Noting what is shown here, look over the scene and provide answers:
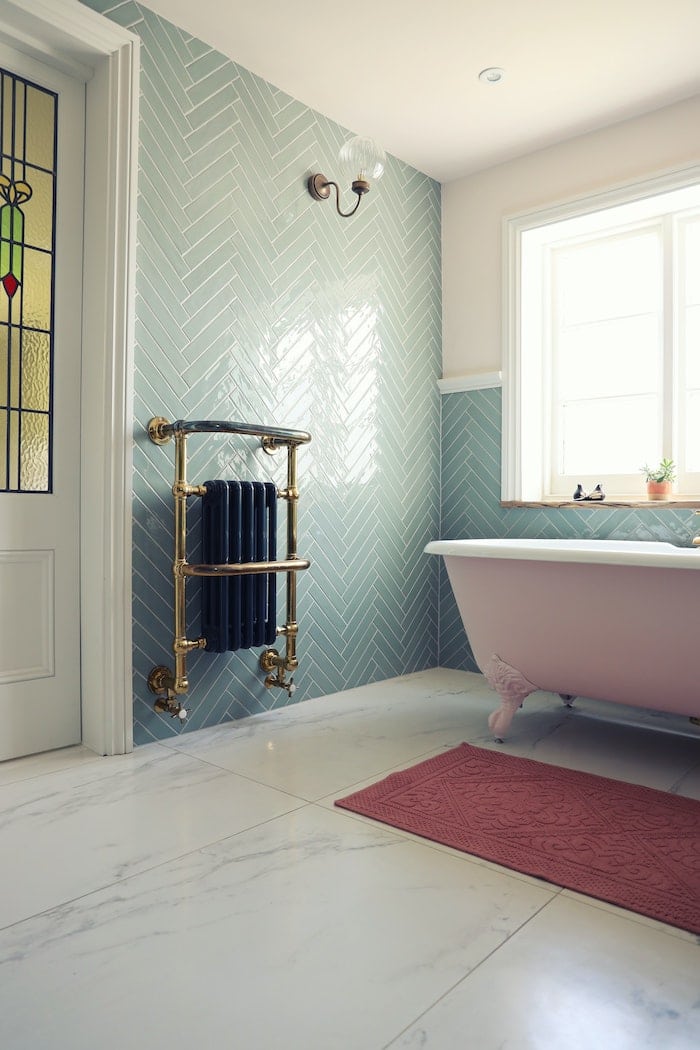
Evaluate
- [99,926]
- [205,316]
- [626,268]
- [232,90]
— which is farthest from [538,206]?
[99,926]

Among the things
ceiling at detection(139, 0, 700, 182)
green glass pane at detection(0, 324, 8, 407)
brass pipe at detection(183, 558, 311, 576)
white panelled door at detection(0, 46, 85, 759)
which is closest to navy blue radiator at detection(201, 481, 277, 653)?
brass pipe at detection(183, 558, 311, 576)

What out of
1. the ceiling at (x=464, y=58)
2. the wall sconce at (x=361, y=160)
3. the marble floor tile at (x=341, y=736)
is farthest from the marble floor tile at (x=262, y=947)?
the ceiling at (x=464, y=58)

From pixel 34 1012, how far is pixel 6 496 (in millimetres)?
1437

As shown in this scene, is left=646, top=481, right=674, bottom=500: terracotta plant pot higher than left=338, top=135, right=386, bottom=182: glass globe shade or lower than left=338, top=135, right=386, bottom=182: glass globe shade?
lower

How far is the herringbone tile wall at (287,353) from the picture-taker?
7.70 ft

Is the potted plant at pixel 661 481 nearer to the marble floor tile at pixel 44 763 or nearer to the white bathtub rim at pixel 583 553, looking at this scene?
the white bathtub rim at pixel 583 553

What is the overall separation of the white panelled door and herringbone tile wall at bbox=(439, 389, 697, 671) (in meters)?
1.78

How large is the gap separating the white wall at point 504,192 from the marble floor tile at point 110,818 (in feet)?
7.32

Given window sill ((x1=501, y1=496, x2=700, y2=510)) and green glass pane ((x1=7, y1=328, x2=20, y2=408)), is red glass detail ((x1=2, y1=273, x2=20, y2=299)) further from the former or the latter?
window sill ((x1=501, y1=496, x2=700, y2=510))

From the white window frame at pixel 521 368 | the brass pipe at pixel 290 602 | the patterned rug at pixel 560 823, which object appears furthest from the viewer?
the white window frame at pixel 521 368

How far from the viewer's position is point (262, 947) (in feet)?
4.08

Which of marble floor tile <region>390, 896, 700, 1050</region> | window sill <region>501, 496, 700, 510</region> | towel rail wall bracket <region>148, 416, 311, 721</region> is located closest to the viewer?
marble floor tile <region>390, 896, 700, 1050</region>

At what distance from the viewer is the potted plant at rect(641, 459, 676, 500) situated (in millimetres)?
2908

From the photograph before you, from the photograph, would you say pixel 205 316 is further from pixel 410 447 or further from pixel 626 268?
pixel 626 268
